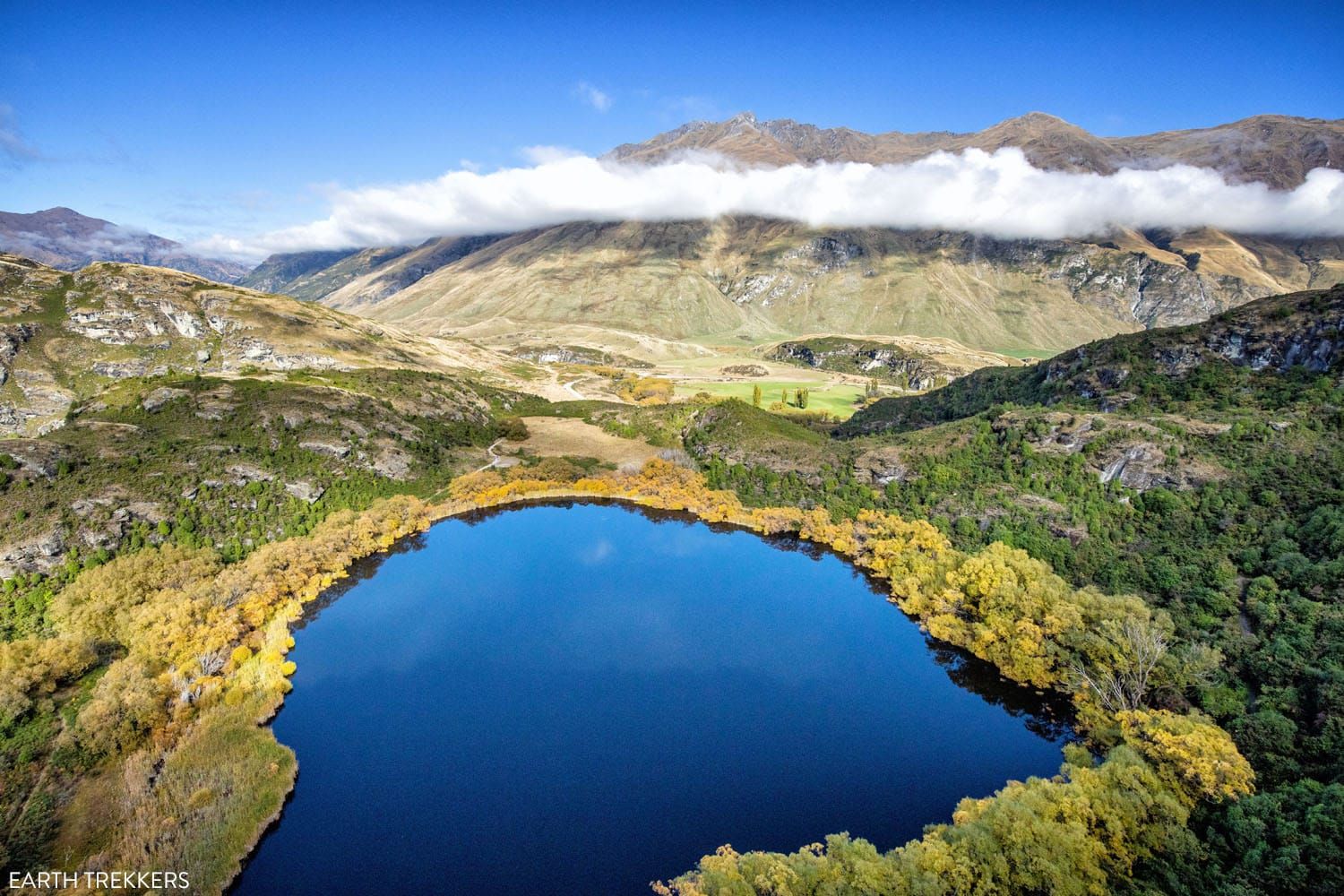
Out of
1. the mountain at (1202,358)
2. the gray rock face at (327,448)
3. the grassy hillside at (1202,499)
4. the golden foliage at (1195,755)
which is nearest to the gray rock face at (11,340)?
the gray rock face at (327,448)

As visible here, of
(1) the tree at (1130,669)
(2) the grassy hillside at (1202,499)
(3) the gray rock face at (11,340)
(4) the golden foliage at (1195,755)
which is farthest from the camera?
(3) the gray rock face at (11,340)

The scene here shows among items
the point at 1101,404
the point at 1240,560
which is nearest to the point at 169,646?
the point at 1240,560

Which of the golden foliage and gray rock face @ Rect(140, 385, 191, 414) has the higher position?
gray rock face @ Rect(140, 385, 191, 414)

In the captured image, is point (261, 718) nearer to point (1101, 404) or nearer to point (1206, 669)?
point (1206, 669)

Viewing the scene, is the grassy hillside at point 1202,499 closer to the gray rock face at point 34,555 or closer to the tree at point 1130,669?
the tree at point 1130,669

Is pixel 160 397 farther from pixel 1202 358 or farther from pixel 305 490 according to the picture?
pixel 1202 358

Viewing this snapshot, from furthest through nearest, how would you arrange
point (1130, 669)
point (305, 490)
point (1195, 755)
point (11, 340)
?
point (11, 340)
point (305, 490)
point (1130, 669)
point (1195, 755)

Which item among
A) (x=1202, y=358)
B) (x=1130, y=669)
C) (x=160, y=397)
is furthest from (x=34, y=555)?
(x=1202, y=358)

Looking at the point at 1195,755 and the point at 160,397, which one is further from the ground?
the point at 160,397

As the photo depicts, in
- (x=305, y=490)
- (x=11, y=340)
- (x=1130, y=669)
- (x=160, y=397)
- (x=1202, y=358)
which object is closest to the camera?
(x=1130, y=669)

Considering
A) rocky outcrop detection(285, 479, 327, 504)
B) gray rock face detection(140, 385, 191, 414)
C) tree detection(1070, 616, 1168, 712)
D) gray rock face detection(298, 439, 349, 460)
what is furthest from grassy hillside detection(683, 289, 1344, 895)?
gray rock face detection(140, 385, 191, 414)

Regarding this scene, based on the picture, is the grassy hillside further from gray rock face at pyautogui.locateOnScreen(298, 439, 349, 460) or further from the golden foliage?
gray rock face at pyautogui.locateOnScreen(298, 439, 349, 460)
